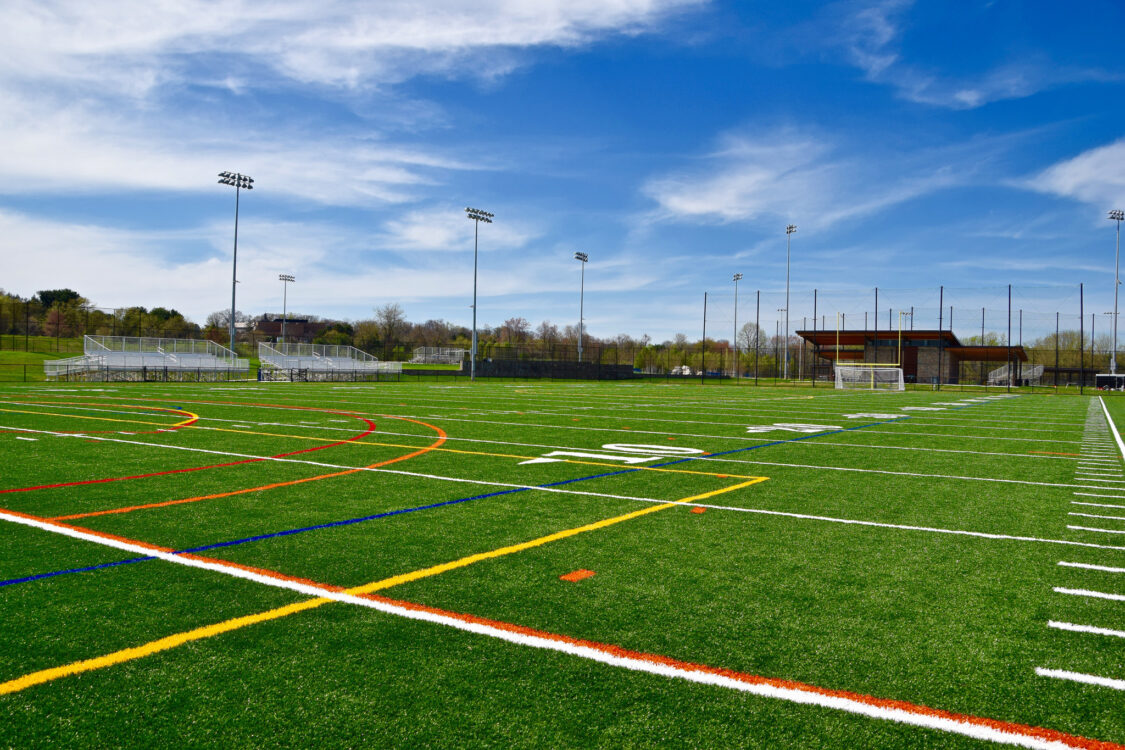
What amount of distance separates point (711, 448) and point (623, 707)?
9.04 metres

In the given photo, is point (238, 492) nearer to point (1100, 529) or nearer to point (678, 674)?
point (678, 674)

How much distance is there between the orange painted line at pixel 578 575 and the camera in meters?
4.59

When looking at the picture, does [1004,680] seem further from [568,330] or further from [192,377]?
[568,330]

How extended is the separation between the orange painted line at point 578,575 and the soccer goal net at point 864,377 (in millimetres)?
49374

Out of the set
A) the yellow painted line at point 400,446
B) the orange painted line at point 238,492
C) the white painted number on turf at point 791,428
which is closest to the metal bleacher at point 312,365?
the yellow painted line at point 400,446

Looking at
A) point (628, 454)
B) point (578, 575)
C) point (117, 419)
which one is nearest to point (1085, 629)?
point (578, 575)

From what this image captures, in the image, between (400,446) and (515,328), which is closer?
(400,446)

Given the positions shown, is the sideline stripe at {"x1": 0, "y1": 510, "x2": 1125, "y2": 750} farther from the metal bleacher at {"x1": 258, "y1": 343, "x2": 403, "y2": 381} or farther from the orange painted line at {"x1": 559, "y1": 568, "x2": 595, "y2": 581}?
the metal bleacher at {"x1": 258, "y1": 343, "x2": 403, "y2": 381}

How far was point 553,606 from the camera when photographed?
4043mm

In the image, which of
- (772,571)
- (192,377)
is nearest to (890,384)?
(192,377)

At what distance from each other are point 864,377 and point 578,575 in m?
53.7

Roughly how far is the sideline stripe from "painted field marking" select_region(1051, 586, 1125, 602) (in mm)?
2022

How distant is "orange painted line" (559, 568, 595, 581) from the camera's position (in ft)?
15.0

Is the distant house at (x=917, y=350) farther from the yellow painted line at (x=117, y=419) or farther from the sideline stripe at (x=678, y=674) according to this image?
the sideline stripe at (x=678, y=674)
